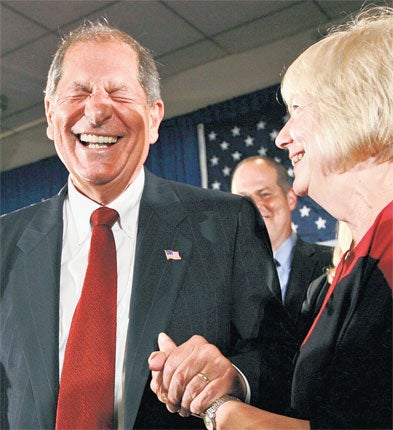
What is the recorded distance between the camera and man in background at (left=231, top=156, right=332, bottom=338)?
247 centimetres

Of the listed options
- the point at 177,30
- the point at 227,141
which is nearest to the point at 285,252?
the point at 227,141

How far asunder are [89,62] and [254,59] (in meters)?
3.31

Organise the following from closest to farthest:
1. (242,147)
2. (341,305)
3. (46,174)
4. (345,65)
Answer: (341,305)
(345,65)
(242,147)
(46,174)

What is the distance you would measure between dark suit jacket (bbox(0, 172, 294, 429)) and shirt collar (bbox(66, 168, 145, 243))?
3 centimetres

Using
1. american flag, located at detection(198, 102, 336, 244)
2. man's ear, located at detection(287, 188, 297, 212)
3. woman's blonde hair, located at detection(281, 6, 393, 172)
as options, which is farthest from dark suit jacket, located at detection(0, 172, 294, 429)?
american flag, located at detection(198, 102, 336, 244)

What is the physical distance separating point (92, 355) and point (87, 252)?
26cm

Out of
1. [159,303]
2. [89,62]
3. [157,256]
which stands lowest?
[159,303]

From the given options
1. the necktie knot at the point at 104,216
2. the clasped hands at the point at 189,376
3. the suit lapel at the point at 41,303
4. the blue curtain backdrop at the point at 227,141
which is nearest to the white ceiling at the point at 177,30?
the blue curtain backdrop at the point at 227,141

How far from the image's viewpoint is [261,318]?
3.48 feet

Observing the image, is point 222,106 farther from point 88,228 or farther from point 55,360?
point 55,360

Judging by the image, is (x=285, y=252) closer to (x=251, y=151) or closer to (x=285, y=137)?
(x=285, y=137)

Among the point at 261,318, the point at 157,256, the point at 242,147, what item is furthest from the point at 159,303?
the point at 242,147

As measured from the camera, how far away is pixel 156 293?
104cm

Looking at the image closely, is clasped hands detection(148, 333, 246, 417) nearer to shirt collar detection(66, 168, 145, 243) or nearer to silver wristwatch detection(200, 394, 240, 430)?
silver wristwatch detection(200, 394, 240, 430)
